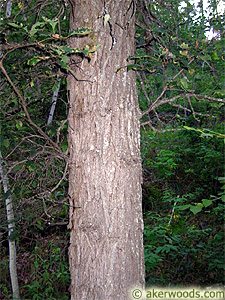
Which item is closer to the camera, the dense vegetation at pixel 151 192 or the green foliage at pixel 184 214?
the dense vegetation at pixel 151 192

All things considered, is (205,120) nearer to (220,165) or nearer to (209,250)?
(220,165)

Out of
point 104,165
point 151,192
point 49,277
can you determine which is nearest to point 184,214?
point 151,192

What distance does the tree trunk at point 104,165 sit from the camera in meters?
1.73

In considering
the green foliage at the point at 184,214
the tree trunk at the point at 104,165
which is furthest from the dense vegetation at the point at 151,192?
the tree trunk at the point at 104,165

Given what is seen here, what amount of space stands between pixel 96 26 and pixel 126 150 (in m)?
0.80

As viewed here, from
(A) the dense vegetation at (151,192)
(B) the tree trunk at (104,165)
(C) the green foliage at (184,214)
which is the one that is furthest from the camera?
(C) the green foliage at (184,214)

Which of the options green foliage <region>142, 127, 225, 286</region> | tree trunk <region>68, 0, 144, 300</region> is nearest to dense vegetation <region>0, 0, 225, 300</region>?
green foliage <region>142, 127, 225, 286</region>

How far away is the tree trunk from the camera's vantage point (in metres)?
1.73

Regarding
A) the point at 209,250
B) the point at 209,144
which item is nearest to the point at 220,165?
the point at 209,144

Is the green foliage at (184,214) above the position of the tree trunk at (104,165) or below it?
below

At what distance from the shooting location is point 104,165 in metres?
1.75

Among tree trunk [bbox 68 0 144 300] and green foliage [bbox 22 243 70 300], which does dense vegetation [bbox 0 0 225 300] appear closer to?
green foliage [bbox 22 243 70 300]

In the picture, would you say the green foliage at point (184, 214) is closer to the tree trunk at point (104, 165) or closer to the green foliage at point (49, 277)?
the tree trunk at point (104, 165)

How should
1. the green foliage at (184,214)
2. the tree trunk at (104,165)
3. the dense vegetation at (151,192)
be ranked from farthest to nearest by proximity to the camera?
the green foliage at (184,214), the dense vegetation at (151,192), the tree trunk at (104,165)
